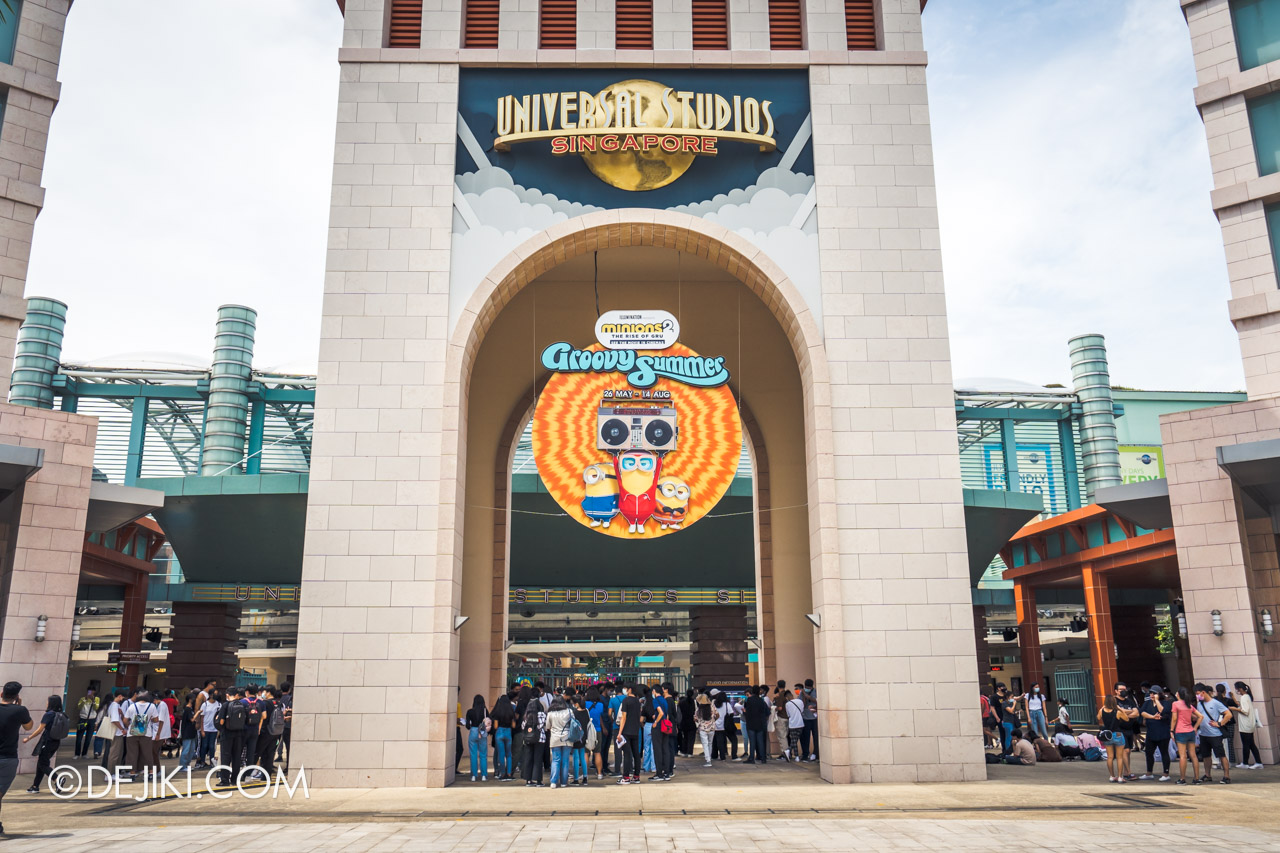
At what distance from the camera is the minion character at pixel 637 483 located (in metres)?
18.2

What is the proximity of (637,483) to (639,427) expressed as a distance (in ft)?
3.59

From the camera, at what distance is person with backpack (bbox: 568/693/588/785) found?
15672 millimetres

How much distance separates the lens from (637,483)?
18.4m

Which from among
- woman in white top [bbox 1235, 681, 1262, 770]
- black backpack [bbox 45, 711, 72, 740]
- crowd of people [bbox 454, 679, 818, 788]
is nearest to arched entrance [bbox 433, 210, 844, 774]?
crowd of people [bbox 454, 679, 818, 788]

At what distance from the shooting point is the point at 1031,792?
14102mm

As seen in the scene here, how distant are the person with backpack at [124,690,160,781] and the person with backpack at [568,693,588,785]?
7.16 metres

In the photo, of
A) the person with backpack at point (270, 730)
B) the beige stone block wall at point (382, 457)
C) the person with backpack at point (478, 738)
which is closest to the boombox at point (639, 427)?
the beige stone block wall at point (382, 457)

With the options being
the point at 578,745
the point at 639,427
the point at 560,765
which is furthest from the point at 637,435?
the point at 560,765

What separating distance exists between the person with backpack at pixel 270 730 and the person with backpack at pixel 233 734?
1.38ft

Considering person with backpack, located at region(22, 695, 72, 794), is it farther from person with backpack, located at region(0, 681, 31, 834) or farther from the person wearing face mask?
the person wearing face mask

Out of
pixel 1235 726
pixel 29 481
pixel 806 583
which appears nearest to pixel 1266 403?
pixel 1235 726

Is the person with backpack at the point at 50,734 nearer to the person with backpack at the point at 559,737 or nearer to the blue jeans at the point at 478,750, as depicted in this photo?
the blue jeans at the point at 478,750

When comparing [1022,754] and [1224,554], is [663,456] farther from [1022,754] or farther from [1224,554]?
[1224,554]

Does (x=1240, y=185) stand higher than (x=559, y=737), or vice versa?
(x=1240, y=185)
